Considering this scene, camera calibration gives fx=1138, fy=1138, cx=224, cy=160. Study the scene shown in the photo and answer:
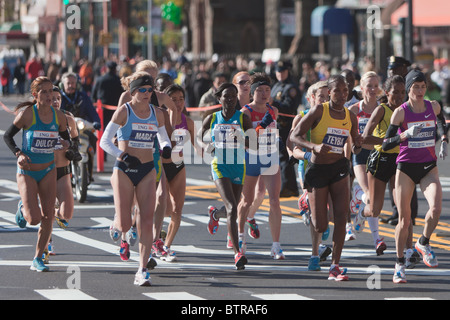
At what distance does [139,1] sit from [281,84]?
178ft

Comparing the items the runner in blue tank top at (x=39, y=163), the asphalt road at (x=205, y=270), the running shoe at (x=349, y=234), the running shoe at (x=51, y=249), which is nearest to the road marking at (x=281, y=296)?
the asphalt road at (x=205, y=270)

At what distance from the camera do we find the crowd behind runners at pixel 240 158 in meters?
10.1

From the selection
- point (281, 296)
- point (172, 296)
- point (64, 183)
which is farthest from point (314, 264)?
point (64, 183)

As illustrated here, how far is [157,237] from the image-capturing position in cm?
1156

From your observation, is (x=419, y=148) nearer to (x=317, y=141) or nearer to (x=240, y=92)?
(x=317, y=141)

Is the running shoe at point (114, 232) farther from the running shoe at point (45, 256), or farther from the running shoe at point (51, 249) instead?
the running shoe at point (51, 249)

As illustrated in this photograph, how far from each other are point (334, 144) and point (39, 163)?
277 cm

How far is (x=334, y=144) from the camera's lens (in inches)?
409

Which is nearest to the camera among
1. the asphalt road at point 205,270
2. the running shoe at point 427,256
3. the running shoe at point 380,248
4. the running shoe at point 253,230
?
the asphalt road at point 205,270

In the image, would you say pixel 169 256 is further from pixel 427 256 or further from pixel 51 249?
pixel 427 256

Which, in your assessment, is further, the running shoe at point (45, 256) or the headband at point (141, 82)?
the running shoe at point (45, 256)

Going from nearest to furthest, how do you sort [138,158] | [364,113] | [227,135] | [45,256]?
[138,158] < [45,256] < [227,135] < [364,113]

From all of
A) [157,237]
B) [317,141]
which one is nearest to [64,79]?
[157,237]

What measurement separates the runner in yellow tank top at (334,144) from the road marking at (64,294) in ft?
7.49
